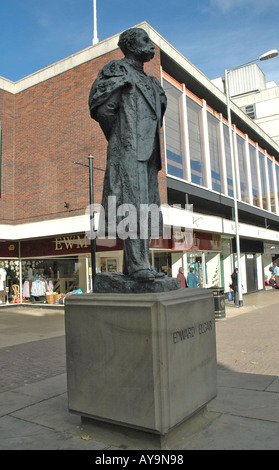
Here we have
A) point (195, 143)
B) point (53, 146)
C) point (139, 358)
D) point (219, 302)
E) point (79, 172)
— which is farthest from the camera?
point (195, 143)

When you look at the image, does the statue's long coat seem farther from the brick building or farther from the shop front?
the shop front

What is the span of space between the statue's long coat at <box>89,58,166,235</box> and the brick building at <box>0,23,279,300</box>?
12.8 m

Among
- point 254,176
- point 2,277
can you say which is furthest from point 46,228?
point 254,176

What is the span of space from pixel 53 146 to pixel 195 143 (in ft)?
25.3

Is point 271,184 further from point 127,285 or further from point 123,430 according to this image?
point 123,430

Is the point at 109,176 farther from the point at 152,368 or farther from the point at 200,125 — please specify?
the point at 200,125

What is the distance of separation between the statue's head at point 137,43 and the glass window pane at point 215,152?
1927 cm

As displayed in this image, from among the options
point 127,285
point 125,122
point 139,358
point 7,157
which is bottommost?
point 139,358

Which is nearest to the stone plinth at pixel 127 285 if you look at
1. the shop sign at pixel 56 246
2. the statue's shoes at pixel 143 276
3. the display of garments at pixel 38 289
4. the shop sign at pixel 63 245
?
the statue's shoes at pixel 143 276

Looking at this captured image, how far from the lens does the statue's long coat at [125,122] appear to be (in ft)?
12.8

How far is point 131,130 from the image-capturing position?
3939mm
